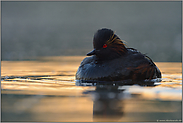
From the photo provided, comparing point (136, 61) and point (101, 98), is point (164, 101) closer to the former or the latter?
point (101, 98)

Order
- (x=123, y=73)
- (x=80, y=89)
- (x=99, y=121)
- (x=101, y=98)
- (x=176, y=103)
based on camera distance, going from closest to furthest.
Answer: (x=99, y=121) < (x=176, y=103) < (x=101, y=98) < (x=80, y=89) < (x=123, y=73)

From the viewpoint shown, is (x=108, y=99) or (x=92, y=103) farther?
(x=108, y=99)

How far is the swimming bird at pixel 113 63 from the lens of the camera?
680 centimetres

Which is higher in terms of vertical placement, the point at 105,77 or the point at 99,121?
the point at 105,77

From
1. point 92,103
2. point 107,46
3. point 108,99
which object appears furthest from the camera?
point 107,46

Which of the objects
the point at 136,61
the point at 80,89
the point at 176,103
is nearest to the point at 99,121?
the point at 176,103

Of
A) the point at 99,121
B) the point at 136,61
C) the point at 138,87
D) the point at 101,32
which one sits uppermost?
the point at 101,32

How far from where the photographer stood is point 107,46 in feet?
23.8

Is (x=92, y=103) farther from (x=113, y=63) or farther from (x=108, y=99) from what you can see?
(x=113, y=63)

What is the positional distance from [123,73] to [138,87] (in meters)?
0.70

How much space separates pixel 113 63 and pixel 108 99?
196 cm

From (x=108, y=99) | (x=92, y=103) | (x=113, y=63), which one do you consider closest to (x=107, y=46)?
(x=113, y=63)

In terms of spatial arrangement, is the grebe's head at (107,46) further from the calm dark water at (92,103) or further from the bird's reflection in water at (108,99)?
the calm dark water at (92,103)

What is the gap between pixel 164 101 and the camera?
16.2 feet
